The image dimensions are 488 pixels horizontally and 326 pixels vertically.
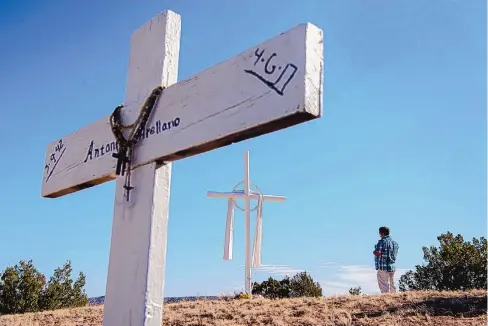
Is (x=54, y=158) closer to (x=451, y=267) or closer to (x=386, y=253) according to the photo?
(x=386, y=253)

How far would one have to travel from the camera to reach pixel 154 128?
2561mm

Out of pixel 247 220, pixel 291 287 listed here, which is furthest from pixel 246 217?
pixel 291 287

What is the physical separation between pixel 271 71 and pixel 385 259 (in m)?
8.46

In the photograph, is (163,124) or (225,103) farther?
(163,124)

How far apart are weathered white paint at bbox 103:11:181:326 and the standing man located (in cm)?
792

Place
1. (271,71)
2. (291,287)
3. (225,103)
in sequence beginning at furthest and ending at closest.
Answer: (291,287) < (225,103) < (271,71)

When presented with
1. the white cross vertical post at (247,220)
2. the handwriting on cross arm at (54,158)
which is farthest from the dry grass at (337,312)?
the white cross vertical post at (247,220)

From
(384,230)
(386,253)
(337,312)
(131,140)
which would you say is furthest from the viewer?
(384,230)

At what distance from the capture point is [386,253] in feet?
32.1

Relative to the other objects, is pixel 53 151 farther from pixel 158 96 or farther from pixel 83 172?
pixel 158 96

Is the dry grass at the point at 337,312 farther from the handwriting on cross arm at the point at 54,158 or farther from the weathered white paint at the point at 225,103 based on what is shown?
the weathered white paint at the point at 225,103

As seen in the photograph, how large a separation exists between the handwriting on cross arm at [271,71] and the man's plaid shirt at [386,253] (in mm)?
8319

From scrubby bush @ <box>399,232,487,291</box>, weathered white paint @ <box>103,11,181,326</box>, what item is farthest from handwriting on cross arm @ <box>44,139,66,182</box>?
scrubby bush @ <box>399,232,487,291</box>

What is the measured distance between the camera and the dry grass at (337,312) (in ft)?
20.8
